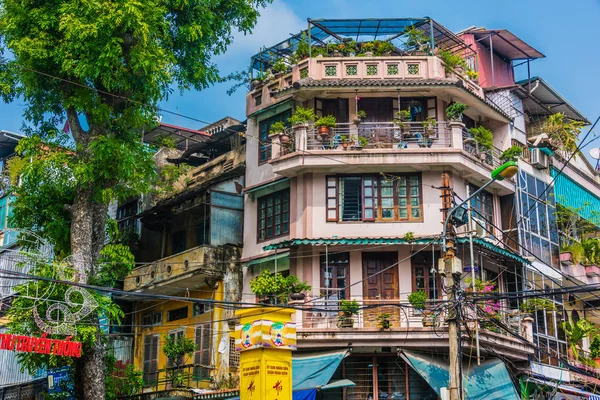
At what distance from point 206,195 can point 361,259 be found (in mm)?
5855

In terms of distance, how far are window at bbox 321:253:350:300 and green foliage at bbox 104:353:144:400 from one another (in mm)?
6124

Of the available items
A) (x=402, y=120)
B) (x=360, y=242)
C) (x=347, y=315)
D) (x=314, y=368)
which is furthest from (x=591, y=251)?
(x=314, y=368)

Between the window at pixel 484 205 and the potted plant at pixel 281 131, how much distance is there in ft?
19.1

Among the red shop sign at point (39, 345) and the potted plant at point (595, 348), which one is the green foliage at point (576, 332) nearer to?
the potted plant at point (595, 348)

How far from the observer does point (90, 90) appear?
70.9 feet

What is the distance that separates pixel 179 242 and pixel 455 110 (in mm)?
10619

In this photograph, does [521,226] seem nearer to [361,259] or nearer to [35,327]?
[361,259]

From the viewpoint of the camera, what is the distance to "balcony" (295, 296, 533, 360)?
867 inches

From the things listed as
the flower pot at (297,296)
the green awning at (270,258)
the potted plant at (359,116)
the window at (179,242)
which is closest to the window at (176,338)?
the window at (179,242)

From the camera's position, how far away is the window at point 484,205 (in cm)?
2533

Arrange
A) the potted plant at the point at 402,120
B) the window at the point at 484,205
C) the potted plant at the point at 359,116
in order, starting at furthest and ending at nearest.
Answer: the window at the point at 484,205 < the potted plant at the point at 359,116 < the potted plant at the point at 402,120

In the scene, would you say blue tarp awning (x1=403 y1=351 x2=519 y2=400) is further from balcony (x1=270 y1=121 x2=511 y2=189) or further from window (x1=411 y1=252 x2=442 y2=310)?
balcony (x1=270 y1=121 x2=511 y2=189)

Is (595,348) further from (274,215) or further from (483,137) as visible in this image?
(274,215)

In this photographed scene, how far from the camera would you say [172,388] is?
2475 cm
